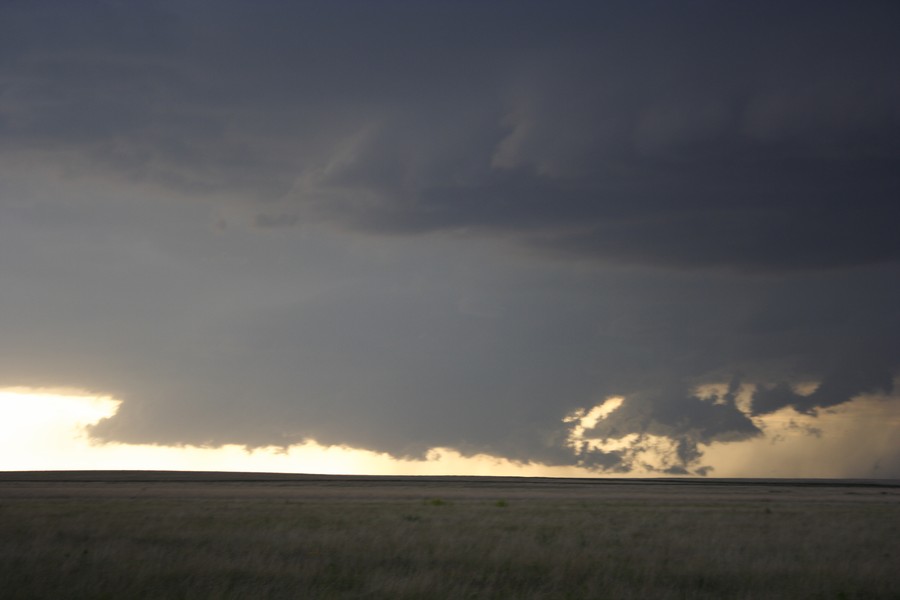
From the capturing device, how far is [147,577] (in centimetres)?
1620

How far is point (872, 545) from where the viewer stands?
25562 millimetres

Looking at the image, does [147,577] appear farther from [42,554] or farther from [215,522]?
[215,522]

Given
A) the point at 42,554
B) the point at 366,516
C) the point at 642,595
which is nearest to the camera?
the point at 642,595

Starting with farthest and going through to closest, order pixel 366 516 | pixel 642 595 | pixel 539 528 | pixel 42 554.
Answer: pixel 366 516 < pixel 539 528 < pixel 42 554 < pixel 642 595

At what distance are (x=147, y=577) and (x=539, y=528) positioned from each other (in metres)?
16.8

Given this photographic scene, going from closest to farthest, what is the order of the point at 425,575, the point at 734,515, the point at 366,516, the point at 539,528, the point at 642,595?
the point at 642,595 < the point at 425,575 < the point at 539,528 < the point at 366,516 < the point at 734,515

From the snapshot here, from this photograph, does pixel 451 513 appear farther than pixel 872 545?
Yes

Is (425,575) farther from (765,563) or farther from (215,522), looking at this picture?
(215,522)

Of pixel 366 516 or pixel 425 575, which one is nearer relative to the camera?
pixel 425 575

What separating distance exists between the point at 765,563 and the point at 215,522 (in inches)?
812

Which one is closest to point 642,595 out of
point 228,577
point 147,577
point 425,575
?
point 425,575

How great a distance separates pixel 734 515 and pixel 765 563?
21188mm

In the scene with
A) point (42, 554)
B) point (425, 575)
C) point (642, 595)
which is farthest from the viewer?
point (42, 554)

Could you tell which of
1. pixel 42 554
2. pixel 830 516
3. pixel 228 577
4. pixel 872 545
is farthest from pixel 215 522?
pixel 830 516
